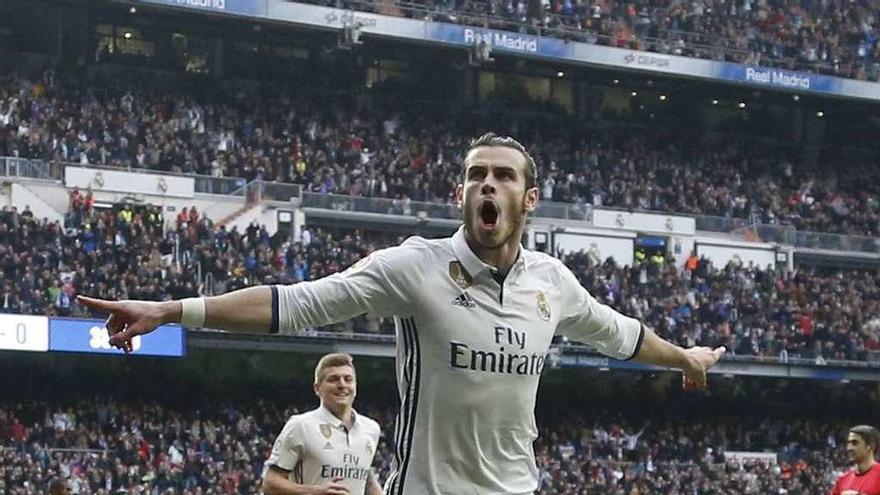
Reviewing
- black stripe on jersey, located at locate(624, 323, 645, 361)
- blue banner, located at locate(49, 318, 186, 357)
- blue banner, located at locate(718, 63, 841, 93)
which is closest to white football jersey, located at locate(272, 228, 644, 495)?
black stripe on jersey, located at locate(624, 323, 645, 361)

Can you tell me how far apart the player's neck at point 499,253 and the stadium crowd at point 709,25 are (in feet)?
136

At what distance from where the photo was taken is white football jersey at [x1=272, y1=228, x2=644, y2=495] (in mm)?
6379

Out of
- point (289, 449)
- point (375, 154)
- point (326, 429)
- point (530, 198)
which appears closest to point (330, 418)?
point (326, 429)

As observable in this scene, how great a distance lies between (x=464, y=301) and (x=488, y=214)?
1.17 feet

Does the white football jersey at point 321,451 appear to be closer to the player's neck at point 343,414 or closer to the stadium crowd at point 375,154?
the player's neck at point 343,414

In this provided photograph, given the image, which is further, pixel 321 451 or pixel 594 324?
pixel 321 451

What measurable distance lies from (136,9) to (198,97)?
9.59 ft

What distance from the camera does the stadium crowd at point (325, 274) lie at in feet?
116

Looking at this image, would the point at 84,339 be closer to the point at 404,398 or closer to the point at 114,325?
the point at 404,398

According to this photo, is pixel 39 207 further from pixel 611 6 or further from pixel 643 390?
pixel 611 6

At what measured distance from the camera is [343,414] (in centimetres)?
1087

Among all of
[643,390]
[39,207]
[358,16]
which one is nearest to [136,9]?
[358,16]

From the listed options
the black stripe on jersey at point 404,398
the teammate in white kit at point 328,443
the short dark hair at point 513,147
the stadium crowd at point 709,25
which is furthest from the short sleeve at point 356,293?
the stadium crowd at point 709,25

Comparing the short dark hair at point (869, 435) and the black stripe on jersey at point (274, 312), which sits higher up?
the black stripe on jersey at point (274, 312)
